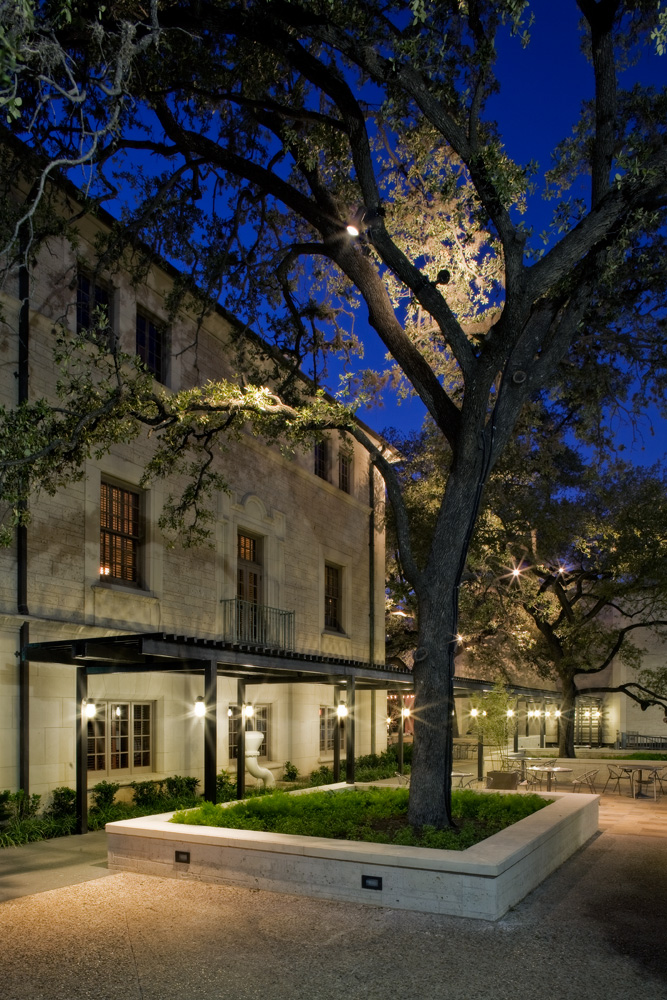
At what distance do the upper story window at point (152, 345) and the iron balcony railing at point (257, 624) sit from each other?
5115 millimetres

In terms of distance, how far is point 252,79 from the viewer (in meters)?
12.9

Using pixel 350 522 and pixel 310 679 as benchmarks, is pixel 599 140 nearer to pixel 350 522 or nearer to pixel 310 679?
pixel 310 679

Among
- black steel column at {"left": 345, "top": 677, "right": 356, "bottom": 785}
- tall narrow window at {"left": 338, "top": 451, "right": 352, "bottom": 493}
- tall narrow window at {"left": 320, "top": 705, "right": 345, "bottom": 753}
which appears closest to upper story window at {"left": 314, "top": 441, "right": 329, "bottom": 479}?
tall narrow window at {"left": 338, "top": 451, "right": 352, "bottom": 493}

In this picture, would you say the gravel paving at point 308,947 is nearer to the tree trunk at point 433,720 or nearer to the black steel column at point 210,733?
the tree trunk at point 433,720

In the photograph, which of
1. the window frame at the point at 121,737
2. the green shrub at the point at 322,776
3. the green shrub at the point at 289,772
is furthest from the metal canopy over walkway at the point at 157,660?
the green shrub at the point at 289,772

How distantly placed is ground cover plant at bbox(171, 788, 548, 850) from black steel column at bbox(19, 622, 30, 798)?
9.80 ft

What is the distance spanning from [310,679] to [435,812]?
795 centimetres

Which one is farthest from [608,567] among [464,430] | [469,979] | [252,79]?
[469,979]

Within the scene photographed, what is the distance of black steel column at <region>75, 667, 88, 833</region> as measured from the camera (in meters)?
13.2

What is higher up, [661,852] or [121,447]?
[121,447]

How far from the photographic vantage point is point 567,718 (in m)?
28.6

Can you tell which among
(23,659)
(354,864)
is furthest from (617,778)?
(23,659)

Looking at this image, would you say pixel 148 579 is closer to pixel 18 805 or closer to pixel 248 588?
pixel 248 588

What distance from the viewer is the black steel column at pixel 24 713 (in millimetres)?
12906
